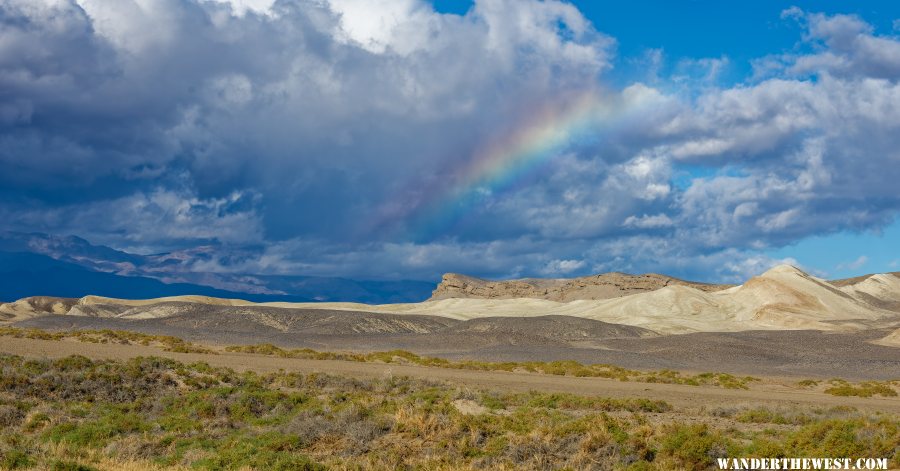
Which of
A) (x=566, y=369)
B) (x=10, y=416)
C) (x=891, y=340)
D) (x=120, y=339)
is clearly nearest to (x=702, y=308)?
(x=891, y=340)

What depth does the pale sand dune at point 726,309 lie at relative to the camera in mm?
117312

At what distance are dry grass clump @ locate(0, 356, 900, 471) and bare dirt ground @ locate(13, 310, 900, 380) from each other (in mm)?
43067

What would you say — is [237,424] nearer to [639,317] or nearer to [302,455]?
[302,455]

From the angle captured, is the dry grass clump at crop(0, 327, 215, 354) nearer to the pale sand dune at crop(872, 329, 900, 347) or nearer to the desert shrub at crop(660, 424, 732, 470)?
the desert shrub at crop(660, 424, 732, 470)

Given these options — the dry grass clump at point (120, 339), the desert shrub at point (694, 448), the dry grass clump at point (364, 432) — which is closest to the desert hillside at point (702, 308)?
the dry grass clump at point (120, 339)

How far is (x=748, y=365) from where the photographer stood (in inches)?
2739

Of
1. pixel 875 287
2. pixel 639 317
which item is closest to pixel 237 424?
pixel 639 317

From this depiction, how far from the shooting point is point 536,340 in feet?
312

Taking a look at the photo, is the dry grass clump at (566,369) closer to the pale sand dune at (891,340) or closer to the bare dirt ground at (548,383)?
the bare dirt ground at (548,383)

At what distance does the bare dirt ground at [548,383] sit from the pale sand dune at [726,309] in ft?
210

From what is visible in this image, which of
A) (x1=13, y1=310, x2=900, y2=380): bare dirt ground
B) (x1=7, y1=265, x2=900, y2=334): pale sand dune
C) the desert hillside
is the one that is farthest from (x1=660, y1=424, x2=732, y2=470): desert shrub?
(x1=7, y1=265, x2=900, y2=334): pale sand dune

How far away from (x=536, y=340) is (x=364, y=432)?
252 ft

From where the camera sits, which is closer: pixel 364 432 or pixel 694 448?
pixel 694 448

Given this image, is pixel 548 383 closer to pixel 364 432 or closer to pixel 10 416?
pixel 364 432
